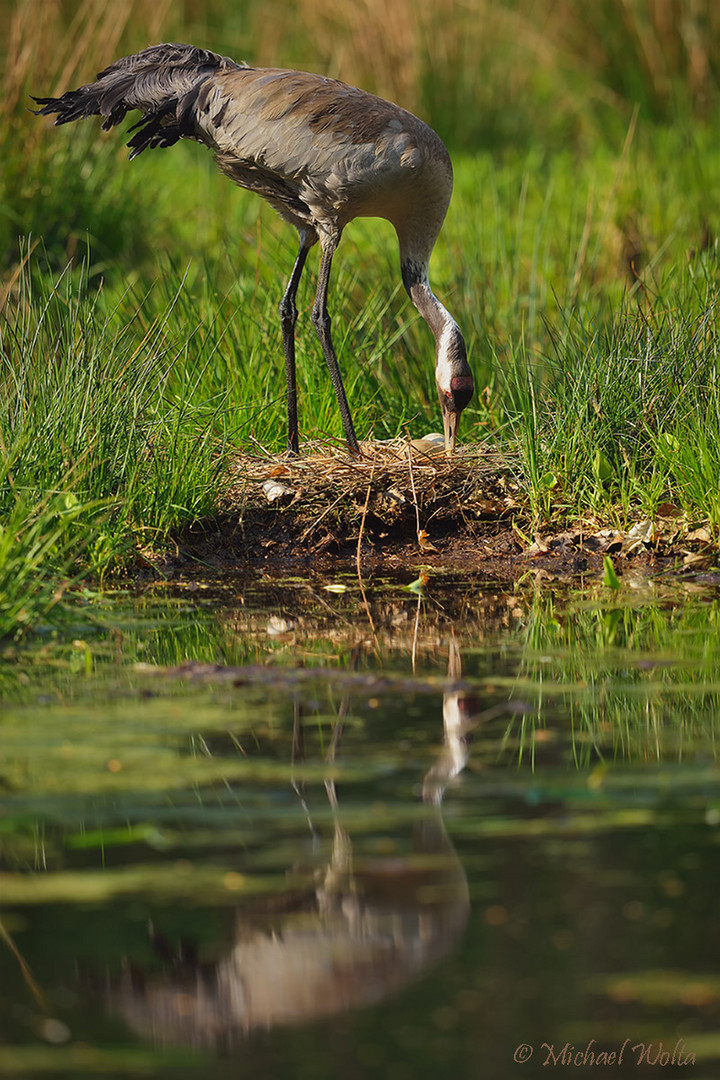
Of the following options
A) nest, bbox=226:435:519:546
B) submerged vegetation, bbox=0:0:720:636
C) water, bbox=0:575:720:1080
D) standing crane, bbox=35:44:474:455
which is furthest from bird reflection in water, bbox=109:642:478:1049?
standing crane, bbox=35:44:474:455

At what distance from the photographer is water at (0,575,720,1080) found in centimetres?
251

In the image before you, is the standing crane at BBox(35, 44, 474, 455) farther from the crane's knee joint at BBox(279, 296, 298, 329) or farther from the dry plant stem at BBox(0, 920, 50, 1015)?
the dry plant stem at BBox(0, 920, 50, 1015)

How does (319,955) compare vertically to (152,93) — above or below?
below

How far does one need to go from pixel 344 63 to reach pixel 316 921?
1095cm

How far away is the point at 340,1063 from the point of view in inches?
95.3

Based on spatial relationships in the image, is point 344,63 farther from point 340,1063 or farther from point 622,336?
point 340,1063

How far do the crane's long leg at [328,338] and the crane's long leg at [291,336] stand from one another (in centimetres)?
16

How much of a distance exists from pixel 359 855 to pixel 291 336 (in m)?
4.22

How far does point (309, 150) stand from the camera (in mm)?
6590

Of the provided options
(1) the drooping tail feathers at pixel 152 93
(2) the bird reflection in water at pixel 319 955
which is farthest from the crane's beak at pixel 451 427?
(2) the bird reflection in water at pixel 319 955

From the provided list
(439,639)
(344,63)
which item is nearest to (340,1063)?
(439,639)

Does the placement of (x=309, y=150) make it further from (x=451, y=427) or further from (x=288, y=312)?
(x=451, y=427)

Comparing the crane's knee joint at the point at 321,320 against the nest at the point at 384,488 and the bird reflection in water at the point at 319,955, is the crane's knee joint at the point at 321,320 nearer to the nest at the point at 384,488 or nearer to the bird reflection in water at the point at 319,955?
the nest at the point at 384,488

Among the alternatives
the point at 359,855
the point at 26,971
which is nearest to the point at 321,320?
the point at 359,855
